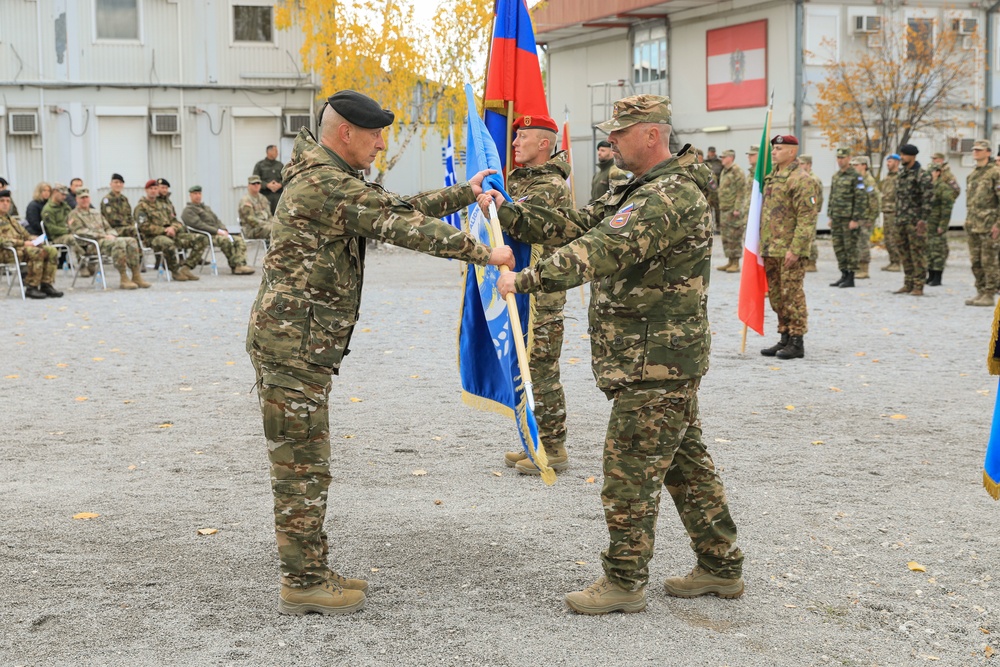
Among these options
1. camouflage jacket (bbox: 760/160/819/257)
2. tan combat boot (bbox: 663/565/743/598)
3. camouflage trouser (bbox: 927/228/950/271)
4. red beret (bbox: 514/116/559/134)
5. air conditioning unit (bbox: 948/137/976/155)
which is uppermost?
air conditioning unit (bbox: 948/137/976/155)

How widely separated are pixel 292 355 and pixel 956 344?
31.7ft

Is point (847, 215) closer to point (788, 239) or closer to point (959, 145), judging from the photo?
point (788, 239)

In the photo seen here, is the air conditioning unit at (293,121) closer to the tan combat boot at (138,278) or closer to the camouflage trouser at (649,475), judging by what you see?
Result: the tan combat boot at (138,278)

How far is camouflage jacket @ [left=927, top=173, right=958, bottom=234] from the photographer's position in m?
17.6

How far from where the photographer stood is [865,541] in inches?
225

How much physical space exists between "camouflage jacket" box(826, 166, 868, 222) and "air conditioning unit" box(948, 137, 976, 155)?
15.4 m

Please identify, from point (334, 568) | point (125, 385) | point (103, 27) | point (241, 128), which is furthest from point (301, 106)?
point (334, 568)

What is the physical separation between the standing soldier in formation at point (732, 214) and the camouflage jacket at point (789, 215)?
28.5 feet

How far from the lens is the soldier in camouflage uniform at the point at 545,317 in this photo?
6.81m

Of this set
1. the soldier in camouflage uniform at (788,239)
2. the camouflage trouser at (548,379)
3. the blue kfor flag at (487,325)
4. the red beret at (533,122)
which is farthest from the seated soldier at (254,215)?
the blue kfor flag at (487,325)

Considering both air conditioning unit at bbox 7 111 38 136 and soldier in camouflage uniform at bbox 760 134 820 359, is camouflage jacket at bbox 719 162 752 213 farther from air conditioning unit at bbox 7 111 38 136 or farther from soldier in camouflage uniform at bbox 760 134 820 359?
air conditioning unit at bbox 7 111 38 136

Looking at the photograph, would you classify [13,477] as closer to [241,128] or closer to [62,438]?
[62,438]

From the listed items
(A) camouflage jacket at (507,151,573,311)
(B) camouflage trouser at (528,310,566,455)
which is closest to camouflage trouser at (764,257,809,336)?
(B) camouflage trouser at (528,310,566,455)

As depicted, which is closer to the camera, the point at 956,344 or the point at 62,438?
the point at 62,438
